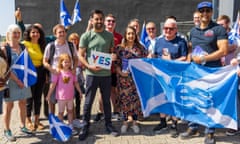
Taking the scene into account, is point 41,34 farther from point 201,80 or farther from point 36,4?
point 36,4

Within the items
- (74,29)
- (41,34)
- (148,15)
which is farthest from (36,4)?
(41,34)

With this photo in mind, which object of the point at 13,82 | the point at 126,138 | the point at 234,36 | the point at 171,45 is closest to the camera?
the point at 13,82

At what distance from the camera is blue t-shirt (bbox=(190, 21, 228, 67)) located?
4.93 meters

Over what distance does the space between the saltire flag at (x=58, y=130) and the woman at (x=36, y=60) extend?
2.92ft

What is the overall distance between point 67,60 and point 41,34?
0.89m

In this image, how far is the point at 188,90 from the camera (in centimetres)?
531

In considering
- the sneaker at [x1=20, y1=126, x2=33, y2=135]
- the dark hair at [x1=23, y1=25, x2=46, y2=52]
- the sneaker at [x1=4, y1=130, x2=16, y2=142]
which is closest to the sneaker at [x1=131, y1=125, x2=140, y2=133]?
the sneaker at [x1=20, y1=126, x2=33, y2=135]

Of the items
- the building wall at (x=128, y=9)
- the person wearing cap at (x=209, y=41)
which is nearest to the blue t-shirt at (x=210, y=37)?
the person wearing cap at (x=209, y=41)

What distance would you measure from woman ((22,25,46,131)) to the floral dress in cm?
143

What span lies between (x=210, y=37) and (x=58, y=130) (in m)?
2.88

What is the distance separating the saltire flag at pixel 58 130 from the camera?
17.0ft

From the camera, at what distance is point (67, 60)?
5348 millimetres

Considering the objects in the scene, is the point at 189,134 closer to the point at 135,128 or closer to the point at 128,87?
the point at 135,128

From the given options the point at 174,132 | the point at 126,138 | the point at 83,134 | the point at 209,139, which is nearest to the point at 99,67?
the point at 83,134
